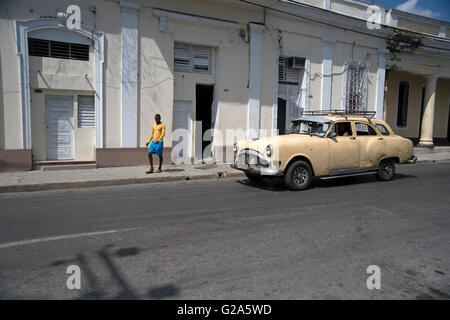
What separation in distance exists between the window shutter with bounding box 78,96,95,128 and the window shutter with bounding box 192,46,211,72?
153 inches

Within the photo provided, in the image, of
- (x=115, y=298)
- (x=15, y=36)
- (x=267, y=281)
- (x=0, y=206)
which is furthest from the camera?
(x=15, y=36)

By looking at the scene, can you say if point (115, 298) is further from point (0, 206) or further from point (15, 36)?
point (15, 36)

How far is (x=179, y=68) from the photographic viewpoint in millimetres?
12312

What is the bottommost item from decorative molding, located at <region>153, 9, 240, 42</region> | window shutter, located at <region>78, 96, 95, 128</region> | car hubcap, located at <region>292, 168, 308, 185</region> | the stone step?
the stone step

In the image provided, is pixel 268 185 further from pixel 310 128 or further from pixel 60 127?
pixel 60 127

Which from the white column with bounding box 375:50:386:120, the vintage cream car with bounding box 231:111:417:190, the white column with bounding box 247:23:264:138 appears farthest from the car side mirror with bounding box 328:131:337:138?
the white column with bounding box 375:50:386:120

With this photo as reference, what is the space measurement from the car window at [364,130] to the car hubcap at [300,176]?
2001 mm

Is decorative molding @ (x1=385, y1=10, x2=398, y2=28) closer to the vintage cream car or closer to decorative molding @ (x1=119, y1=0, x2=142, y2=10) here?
the vintage cream car

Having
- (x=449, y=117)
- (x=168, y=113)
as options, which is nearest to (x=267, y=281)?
(x=168, y=113)

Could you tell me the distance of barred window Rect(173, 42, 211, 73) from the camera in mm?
12242

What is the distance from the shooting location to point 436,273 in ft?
12.5

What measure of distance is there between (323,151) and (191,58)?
644cm

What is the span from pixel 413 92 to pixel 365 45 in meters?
5.79
